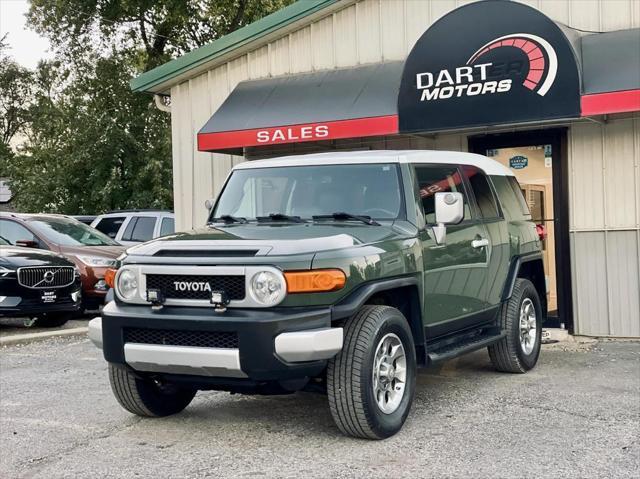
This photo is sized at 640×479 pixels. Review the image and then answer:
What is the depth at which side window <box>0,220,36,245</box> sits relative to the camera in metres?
12.3

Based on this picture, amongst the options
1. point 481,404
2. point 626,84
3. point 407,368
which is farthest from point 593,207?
point 407,368

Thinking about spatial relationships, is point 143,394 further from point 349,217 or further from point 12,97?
point 12,97

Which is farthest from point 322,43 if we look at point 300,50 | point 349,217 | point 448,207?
point 448,207

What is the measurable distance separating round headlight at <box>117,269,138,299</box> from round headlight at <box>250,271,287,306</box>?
2.99ft

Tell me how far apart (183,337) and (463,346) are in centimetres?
240

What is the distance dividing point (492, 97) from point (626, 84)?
1446 millimetres

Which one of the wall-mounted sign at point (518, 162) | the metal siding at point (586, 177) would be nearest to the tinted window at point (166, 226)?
the wall-mounted sign at point (518, 162)

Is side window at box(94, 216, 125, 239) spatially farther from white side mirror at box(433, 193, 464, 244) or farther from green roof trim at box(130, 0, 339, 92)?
white side mirror at box(433, 193, 464, 244)

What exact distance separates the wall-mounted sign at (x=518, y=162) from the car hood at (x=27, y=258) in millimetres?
6401

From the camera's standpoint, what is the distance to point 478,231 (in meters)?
6.71

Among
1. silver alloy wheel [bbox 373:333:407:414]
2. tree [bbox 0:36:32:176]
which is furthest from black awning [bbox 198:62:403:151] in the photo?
tree [bbox 0:36:32:176]

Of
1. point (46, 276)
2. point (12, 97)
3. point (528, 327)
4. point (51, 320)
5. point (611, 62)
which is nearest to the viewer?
point (528, 327)

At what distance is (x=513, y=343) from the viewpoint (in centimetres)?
720

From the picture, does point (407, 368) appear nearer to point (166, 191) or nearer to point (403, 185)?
point (403, 185)
